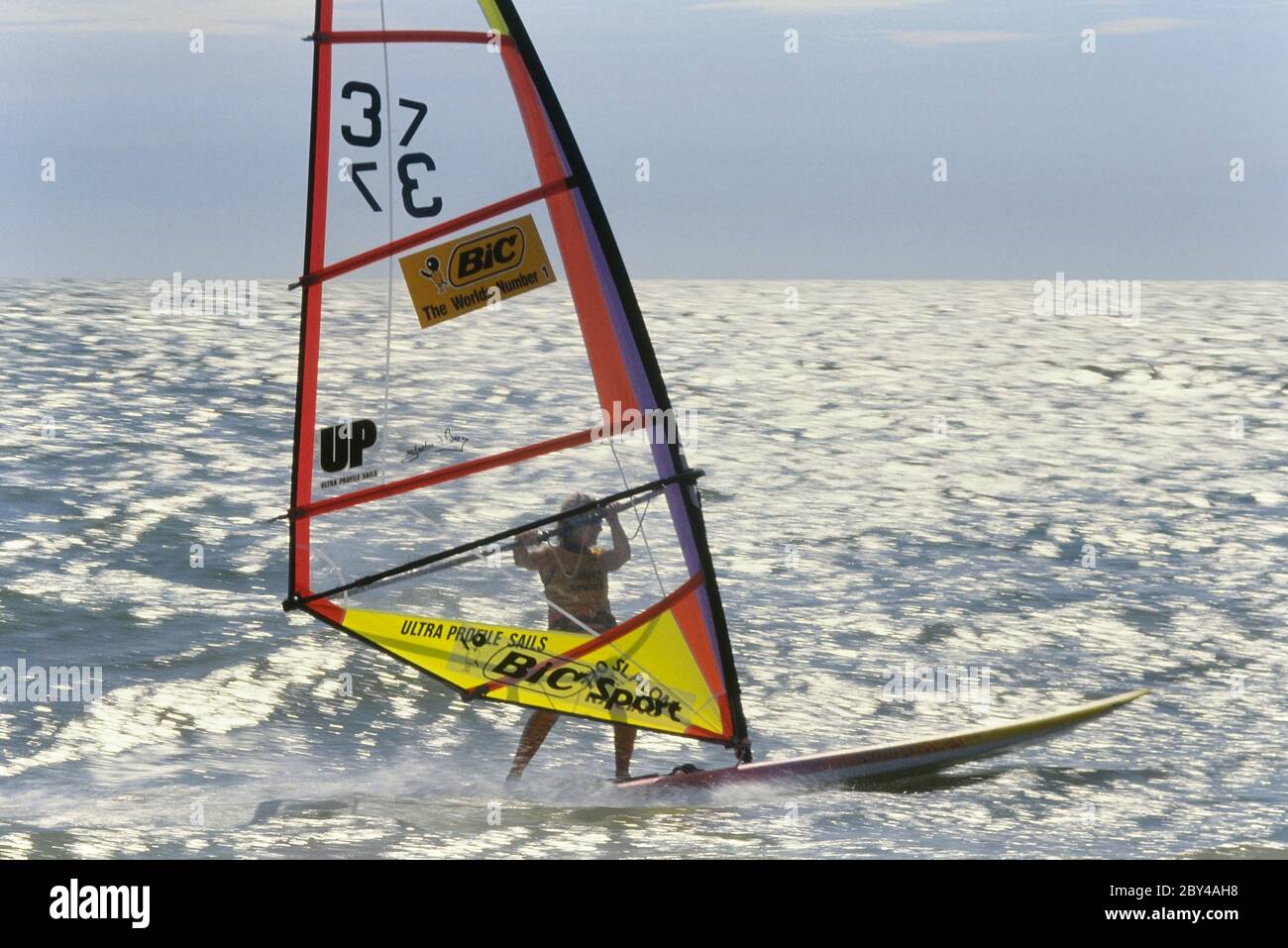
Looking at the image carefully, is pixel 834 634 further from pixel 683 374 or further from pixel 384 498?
pixel 683 374

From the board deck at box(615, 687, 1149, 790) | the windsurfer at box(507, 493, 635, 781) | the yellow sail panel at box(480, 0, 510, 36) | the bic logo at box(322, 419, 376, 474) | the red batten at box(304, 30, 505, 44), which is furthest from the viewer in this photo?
the board deck at box(615, 687, 1149, 790)

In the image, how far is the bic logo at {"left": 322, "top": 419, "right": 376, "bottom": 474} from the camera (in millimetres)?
7781

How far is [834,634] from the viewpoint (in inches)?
493

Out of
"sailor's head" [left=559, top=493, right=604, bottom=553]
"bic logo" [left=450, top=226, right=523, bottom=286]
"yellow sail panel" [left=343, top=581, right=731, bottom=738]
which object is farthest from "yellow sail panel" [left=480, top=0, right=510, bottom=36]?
"yellow sail panel" [left=343, top=581, right=731, bottom=738]

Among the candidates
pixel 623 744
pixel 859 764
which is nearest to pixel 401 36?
pixel 623 744

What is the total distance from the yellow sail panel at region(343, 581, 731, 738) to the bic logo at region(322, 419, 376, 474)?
0.92 m

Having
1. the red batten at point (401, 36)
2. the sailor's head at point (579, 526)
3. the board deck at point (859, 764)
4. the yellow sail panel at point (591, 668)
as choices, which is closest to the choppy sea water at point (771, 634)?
the board deck at point (859, 764)

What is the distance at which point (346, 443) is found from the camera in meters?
7.80

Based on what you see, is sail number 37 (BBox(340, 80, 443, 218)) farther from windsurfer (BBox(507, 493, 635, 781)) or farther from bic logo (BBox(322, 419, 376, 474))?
windsurfer (BBox(507, 493, 635, 781))

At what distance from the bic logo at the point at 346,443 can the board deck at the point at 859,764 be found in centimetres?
244

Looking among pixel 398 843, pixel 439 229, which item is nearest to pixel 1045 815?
pixel 398 843

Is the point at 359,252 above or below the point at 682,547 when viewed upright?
above
